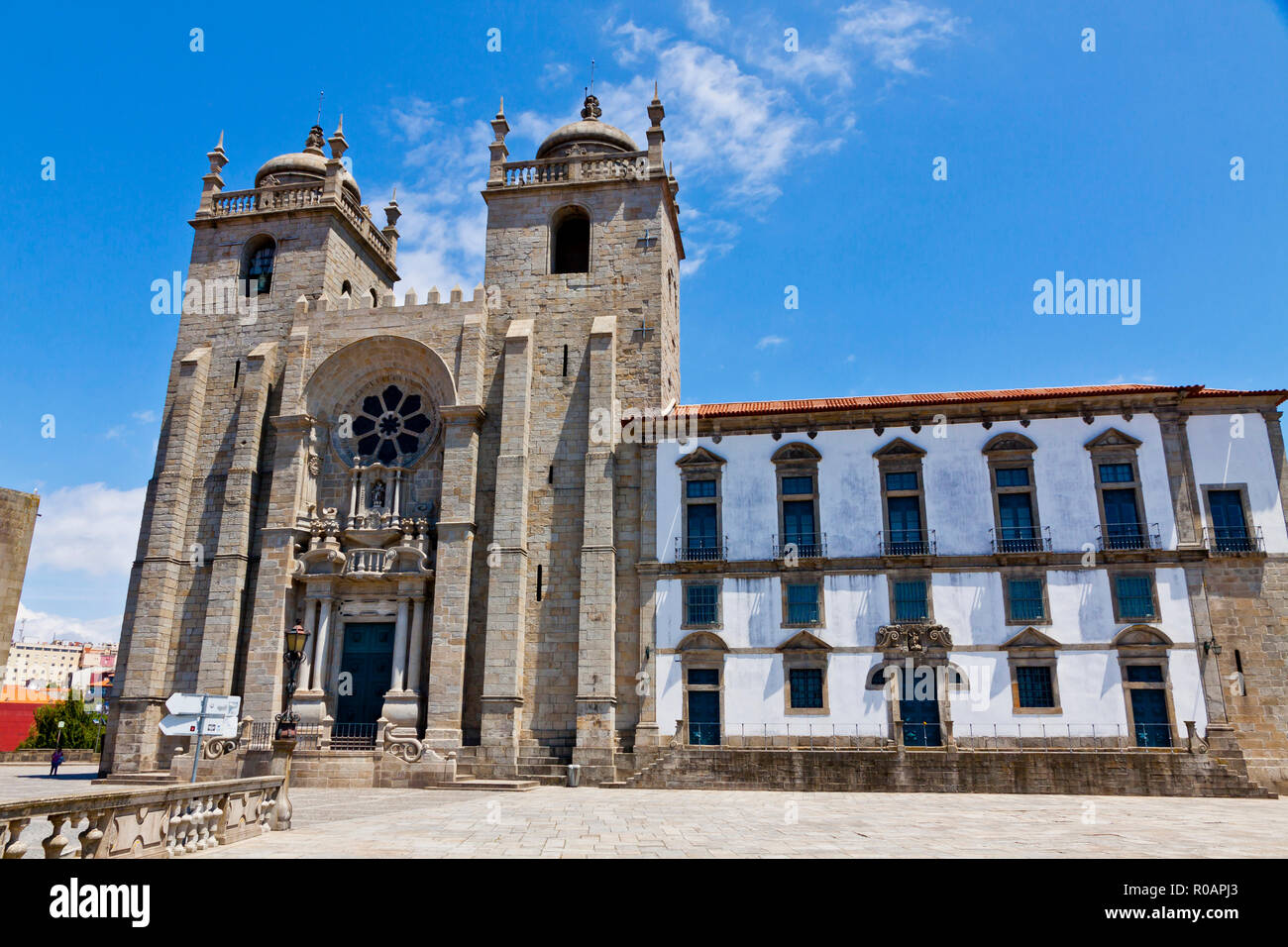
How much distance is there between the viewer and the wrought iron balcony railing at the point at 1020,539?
23347 mm

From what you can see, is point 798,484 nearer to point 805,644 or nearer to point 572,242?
point 805,644

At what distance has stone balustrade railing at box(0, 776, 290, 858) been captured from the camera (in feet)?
24.6

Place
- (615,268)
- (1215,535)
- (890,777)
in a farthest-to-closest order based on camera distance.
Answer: (615,268), (1215,535), (890,777)

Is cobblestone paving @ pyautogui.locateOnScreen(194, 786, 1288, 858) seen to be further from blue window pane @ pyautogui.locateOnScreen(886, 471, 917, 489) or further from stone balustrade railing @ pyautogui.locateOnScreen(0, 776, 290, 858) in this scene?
blue window pane @ pyautogui.locateOnScreen(886, 471, 917, 489)

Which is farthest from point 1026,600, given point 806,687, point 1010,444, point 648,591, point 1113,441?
point 648,591

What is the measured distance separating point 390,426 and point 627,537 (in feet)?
30.3

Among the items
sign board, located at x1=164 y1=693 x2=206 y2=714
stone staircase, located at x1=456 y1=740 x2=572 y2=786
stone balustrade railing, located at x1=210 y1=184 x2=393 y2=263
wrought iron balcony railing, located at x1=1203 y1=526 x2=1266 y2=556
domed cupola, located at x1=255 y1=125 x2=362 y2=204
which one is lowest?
stone staircase, located at x1=456 y1=740 x2=572 y2=786

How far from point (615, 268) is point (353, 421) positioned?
10102mm

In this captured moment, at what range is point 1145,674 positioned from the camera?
22016mm

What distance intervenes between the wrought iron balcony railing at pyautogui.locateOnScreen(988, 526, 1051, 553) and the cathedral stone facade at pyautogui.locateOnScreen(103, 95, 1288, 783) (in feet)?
0.33

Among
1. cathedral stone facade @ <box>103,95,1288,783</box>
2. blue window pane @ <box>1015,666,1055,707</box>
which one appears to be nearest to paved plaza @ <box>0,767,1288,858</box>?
blue window pane @ <box>1015,666,1055,707</box>

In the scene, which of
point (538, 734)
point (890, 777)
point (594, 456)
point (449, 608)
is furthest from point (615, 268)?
point (890, 777)
